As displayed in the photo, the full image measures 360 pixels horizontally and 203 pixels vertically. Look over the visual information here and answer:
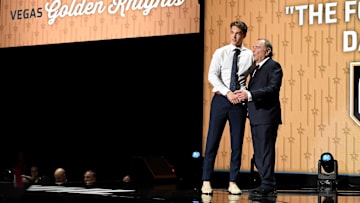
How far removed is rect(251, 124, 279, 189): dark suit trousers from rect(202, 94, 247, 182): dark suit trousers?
154 millimetres

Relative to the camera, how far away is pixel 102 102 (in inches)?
401

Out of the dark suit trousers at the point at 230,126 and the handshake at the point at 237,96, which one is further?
the dark suit trousers at the point at 230,126

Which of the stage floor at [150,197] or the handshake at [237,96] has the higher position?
the handshake at [237,96]

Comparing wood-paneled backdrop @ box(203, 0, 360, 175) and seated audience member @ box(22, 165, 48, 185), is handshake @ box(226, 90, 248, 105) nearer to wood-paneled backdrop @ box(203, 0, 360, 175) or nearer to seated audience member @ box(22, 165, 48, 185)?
seated audience member @ box(22, 165, 48, 185)

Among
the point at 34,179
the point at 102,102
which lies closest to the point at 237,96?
the point at 34,179

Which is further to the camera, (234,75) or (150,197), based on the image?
(234,75)

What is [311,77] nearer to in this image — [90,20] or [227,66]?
[227,66]

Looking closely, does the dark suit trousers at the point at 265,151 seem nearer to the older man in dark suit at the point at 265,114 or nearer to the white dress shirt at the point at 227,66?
→ the older man in dark suit at the point at 265,114

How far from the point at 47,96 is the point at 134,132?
1.77 m

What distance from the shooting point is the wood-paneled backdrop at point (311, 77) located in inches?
324

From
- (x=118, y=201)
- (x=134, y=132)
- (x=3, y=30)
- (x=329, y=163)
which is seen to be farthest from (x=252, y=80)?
(x=3, y=30)

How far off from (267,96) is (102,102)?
5114 millimetres

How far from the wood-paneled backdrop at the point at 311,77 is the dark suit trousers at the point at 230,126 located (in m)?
3.13

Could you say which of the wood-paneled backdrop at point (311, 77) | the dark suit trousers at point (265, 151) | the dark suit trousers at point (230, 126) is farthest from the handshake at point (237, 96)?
the wood-paneled backdrop at point (311, 77)
